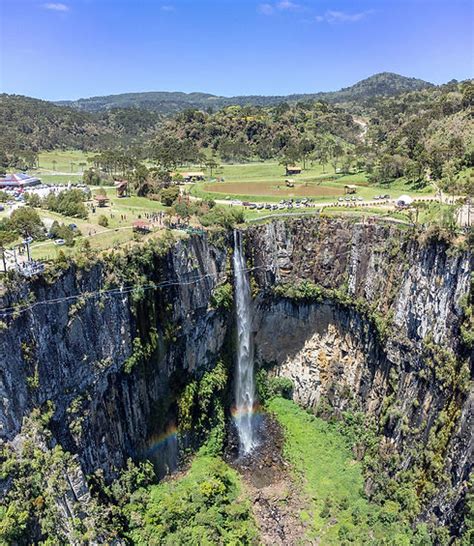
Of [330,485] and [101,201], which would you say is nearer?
[330,485]

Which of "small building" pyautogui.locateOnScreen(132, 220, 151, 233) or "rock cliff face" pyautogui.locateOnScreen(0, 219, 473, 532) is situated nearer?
"rock cliff face" pyautogui.locateOnScreen(0, 219, 473, 532)

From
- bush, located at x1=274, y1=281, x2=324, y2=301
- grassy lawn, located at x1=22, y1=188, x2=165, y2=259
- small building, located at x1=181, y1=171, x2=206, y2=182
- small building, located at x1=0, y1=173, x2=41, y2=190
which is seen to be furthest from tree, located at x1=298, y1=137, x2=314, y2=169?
small building, located at x1=0, y1=173, x2=41, y2=190

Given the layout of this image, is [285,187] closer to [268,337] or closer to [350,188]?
[350,188]

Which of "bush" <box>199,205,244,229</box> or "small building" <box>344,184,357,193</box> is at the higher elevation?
"small building" <box>344,184,357,193</box>

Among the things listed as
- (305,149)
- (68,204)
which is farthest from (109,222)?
(305,149)

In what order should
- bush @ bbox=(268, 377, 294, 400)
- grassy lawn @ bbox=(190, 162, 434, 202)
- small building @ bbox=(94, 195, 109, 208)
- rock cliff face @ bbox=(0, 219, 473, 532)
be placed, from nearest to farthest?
rock cliff face @ bbox=(0, 219, 473, 532) < bush @ bbox=(268, 377, 294, 400) < small building @ bbox=(94, 195, 109, 208) < grassy lawn @ bbox=(190, 162, 434, 202)

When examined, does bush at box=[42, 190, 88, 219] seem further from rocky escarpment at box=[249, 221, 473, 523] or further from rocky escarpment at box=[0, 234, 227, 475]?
rocky escarpment at box=[249, 221, 473, 523]

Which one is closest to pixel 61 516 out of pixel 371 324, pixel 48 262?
pixel 48 262

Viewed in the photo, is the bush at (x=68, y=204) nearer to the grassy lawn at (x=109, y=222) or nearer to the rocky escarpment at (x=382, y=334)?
the grassy lawn at (x=109, y=222)
